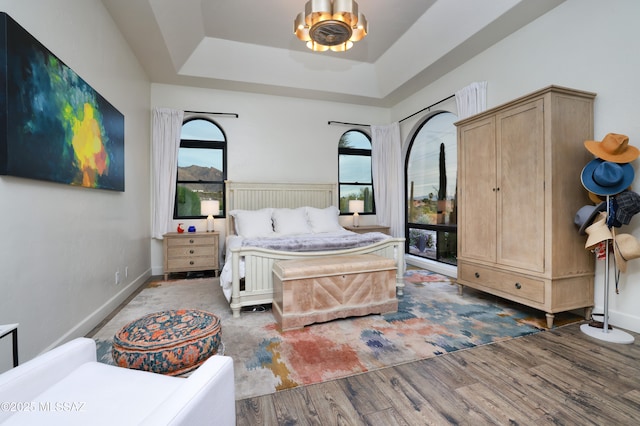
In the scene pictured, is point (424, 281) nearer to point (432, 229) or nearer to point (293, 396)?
point (432, 229)

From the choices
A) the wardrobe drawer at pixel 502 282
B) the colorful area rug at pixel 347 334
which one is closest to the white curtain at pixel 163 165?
the colorful area rug at pixel 347 334

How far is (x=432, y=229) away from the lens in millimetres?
4805

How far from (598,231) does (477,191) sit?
1.07 m

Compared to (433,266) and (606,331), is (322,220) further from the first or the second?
(606,331)

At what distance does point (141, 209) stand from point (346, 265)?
3.09 meters

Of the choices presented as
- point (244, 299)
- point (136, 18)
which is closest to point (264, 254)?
point (244, 299)

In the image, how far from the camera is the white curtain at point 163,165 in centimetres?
442

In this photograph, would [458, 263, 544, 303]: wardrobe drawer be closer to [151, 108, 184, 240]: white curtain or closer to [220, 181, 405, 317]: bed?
[220, 181, 405, 317]: bed

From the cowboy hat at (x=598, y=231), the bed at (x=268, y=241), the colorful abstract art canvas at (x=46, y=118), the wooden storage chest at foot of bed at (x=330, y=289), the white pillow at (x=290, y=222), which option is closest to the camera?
the colorful abstract art canvas at (x=46, y=118)

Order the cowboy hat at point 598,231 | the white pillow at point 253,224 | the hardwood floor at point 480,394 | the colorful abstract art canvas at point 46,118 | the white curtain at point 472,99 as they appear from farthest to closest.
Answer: the white pillow at point 253,224 → the white curtain at point 472,99 → the cowboy hat at point 598,231 → the colorful abstract art canvas at point 46,118 → the hardwood floor at point 480,394

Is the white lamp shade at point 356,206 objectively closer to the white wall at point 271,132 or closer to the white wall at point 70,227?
the white wall at point 271,132

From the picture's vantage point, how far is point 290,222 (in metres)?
4.12

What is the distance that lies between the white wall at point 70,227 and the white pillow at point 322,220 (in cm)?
234

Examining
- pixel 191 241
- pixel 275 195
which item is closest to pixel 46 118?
pixel 191 241
